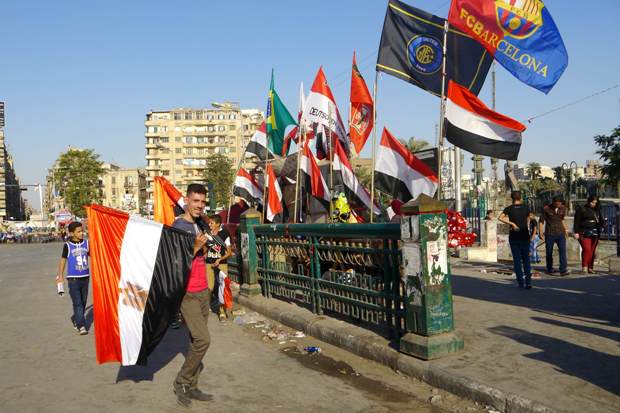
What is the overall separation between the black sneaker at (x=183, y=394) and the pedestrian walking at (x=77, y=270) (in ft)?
12.3

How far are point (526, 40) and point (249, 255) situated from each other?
5760mm

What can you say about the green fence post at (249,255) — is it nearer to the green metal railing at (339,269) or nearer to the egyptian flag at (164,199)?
the green metal railing at (339,269)

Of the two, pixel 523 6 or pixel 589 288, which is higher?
pixel 523 6

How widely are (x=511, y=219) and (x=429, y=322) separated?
482cm

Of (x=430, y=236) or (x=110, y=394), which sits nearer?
(x=110, y=394)

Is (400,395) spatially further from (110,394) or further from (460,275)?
(460,275)

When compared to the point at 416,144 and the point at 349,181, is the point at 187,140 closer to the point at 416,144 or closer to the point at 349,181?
the point at 416,144

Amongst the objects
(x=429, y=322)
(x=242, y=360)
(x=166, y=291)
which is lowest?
(x=242, y=360)

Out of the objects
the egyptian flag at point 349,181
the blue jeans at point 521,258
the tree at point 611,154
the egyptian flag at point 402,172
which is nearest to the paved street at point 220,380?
the egyptian flag at point 402,172

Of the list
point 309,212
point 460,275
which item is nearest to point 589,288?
point 460,275

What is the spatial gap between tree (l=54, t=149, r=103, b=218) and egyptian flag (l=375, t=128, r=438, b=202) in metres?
66.5

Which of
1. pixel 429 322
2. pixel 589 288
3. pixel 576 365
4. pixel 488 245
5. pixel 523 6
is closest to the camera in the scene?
pixel 576 365

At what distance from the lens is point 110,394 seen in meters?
5.18

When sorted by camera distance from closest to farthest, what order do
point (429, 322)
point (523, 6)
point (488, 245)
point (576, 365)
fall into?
point (576, 365) < point (429, 322) < point (523, 6) < point (488, 245)
